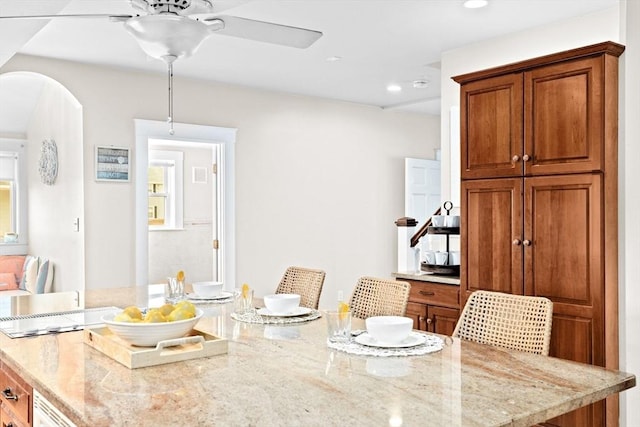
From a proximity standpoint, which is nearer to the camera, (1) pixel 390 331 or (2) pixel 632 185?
(1) pixel 390 331

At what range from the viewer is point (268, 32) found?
7.87ft

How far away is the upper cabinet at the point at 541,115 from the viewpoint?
9.37ft

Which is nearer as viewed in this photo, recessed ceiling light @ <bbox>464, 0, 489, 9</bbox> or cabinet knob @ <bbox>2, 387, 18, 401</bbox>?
cabinet knob @ <bbox>2, 387, 18, 401</bbox>

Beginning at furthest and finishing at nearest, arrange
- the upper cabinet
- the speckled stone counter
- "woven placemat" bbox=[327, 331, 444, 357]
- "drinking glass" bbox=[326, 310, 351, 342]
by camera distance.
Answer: the upper cabinet
"drinking glass" bbox=[326, 310, 351, 342]
"woven placemat" bbox=[327, 331, 444, 357]
the speckled stone counter

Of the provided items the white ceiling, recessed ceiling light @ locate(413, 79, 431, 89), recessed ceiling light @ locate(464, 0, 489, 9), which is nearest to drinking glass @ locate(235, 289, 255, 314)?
the white ceiling

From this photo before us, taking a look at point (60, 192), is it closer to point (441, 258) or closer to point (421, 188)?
point (441, 258)

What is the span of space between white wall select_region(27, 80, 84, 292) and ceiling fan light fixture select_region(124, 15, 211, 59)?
9.53ft

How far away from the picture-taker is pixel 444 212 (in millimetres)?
4426

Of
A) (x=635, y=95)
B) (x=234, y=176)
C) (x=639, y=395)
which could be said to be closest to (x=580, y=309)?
(x=639, y=395)

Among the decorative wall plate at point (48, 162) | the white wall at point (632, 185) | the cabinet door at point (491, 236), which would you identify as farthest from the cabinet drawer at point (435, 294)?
the decorative wall plate at point (48, 162)

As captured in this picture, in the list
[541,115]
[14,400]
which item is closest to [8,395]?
[14,400]

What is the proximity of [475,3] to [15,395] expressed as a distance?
293cm

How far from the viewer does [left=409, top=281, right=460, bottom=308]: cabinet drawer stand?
3732 mm

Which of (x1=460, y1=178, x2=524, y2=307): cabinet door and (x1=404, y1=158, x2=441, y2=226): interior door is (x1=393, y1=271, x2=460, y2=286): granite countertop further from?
(x1=404, y1=158, x2=441, y2=226): interior door
